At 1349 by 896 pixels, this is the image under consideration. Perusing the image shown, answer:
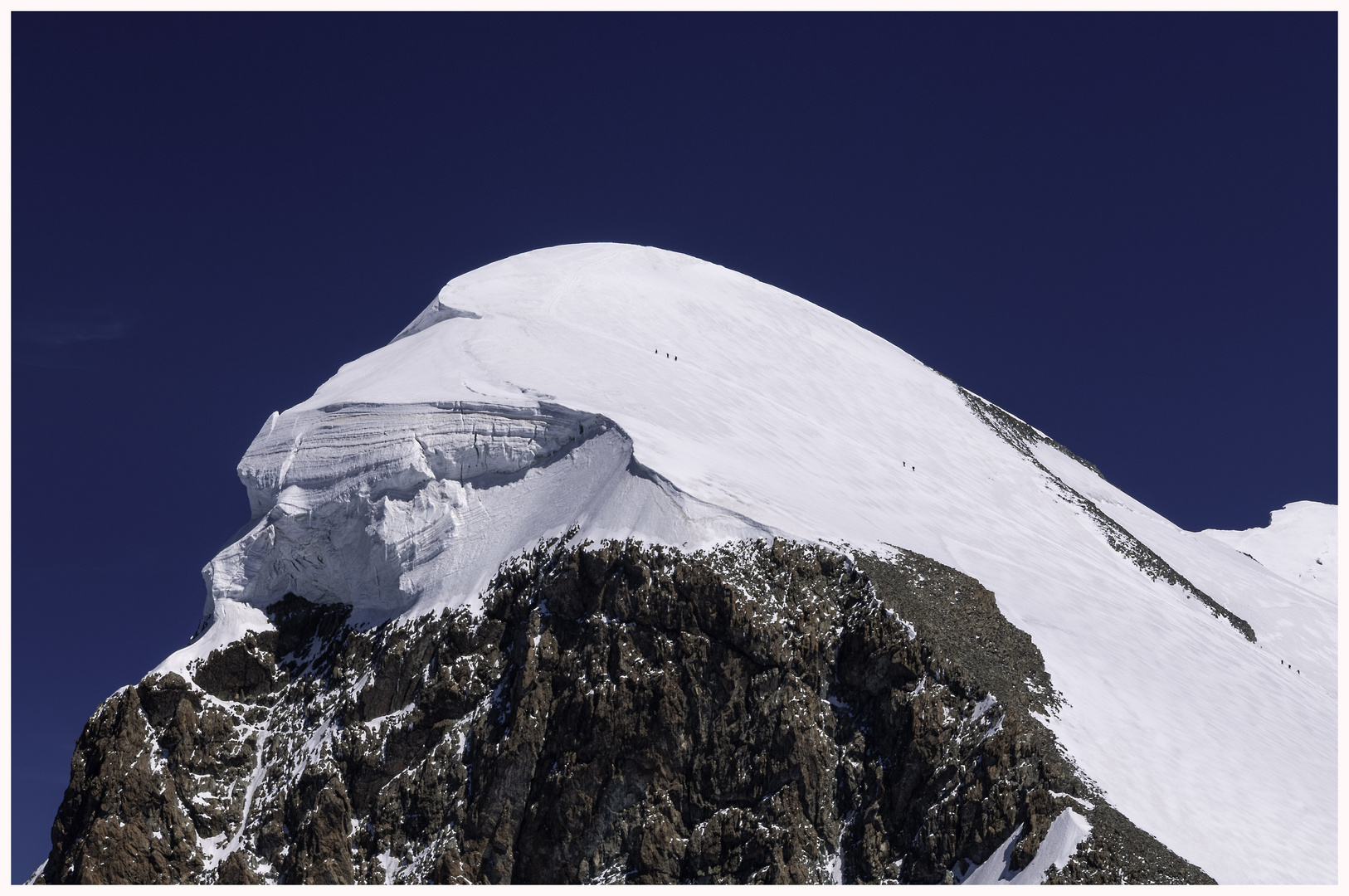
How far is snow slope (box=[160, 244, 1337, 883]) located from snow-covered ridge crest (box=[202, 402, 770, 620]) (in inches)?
3.6

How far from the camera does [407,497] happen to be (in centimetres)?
4841

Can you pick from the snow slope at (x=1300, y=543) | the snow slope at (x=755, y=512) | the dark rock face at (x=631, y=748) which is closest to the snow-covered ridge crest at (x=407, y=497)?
the snow slope at (x=755, y=512)

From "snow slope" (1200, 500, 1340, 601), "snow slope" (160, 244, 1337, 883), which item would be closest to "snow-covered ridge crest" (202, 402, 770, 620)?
"snow slope" (160, 244, 1337, 883)

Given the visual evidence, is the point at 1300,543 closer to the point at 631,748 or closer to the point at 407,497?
the point at 407,497

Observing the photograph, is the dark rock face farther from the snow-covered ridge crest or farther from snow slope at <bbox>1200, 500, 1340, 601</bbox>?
snow slope at <bbox>1200, 500, 1340, 601</bbox>

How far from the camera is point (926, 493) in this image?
5306 cm

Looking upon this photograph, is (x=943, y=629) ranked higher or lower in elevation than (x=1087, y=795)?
higher

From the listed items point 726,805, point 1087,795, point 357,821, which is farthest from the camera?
point 357,821

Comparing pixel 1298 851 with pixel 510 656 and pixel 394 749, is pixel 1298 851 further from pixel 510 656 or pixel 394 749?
pixel 394 749

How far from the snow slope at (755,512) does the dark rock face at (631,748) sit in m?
1.88

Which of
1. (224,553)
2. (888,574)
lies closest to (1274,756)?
(888,574)

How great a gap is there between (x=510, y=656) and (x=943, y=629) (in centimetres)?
1336

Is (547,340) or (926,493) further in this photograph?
(547,340)

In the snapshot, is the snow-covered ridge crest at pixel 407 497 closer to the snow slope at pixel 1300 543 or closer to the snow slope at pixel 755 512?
the snow slope at pixel 755 512
